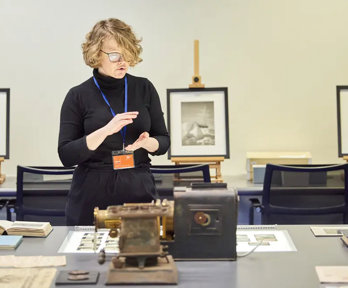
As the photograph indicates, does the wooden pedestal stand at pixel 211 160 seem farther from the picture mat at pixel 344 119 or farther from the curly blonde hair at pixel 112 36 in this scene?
the curly blonde hair at pixel 112 36

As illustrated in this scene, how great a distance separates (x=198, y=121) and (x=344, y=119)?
1182 millimetres

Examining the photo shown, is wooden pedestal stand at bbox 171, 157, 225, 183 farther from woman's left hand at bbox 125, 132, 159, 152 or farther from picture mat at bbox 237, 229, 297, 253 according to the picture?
picture mat at bbox 237, 229, 297, 253

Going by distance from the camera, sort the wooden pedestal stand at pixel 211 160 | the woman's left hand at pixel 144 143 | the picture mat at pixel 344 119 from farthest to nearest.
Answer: the picture mat at pixel 344 119 < the wooden pedestal stand at pixel 211 160 < the woman's left hand at pixel 144 143

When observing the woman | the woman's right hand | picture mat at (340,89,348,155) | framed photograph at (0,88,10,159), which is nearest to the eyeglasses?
the woman

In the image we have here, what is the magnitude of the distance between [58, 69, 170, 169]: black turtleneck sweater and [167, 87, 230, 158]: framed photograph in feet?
5.70

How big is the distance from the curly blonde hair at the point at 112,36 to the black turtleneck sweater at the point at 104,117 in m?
0.10

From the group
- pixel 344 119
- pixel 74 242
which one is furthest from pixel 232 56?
pixel 74 242

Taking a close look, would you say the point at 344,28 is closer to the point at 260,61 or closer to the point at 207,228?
the point at 260,61

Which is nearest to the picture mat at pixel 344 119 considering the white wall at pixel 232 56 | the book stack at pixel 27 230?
the white wall at pixel 232 56

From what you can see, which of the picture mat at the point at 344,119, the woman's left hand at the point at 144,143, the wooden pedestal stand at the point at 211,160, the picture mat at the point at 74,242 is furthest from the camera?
the picture mat at the point at 344,119

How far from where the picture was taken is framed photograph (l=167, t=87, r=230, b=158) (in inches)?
154

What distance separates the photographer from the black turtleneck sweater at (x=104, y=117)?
204 cm

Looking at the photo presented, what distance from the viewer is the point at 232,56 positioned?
4566 millimetres

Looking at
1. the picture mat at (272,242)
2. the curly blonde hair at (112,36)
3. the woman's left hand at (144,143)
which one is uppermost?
the curly blonde hair at (112,36)
